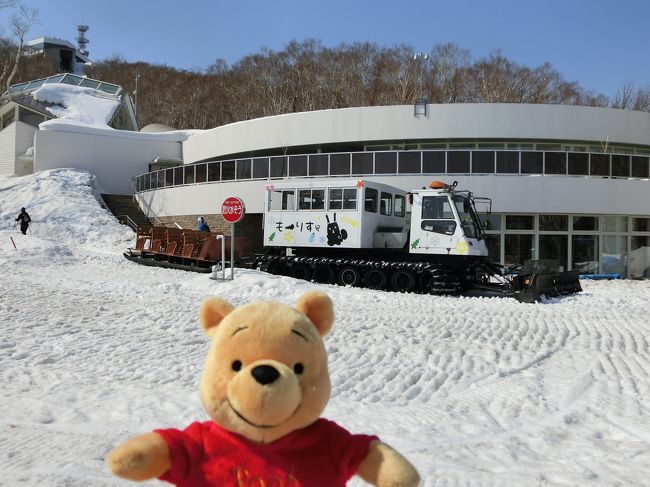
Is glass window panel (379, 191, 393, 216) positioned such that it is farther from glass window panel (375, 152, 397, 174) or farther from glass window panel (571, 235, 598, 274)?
glass window panel (571, 235, 598, 274)

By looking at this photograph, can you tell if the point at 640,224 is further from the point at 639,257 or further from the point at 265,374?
the point at 265,374

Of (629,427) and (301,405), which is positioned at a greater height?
(301,405)

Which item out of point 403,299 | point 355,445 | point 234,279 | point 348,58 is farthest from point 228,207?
point 348,58

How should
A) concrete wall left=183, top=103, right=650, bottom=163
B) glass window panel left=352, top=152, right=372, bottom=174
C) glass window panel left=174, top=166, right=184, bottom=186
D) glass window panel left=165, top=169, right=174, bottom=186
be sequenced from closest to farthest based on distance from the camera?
glass window panel left=352, top=152, right=372, bottom=174
concrete wall left=183, top=103, right=650, bottom=163
glass window panel left=174, top=166, right=184, bottom=186
glass window panel left=165, top=169, right=174, bottom=186

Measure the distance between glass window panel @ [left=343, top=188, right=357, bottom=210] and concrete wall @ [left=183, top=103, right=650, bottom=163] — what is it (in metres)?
9.77

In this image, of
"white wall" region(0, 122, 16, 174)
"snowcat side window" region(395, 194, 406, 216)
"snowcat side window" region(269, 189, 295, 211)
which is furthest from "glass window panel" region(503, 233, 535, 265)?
"white wall" region(0, 122, 16, 174)

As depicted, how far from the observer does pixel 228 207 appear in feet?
50.3

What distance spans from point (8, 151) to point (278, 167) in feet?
72.2

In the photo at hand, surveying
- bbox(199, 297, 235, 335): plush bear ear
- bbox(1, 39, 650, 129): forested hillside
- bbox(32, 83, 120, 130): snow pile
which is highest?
bbox(1, 39, 650, 129): forested hillside

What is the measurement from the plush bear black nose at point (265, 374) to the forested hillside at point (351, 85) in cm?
5047

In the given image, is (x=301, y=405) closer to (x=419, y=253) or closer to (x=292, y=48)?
(x=419, y=253)

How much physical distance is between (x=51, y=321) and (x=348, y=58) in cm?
6470

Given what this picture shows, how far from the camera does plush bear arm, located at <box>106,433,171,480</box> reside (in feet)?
6.77

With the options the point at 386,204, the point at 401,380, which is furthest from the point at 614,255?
the point at 401,380
